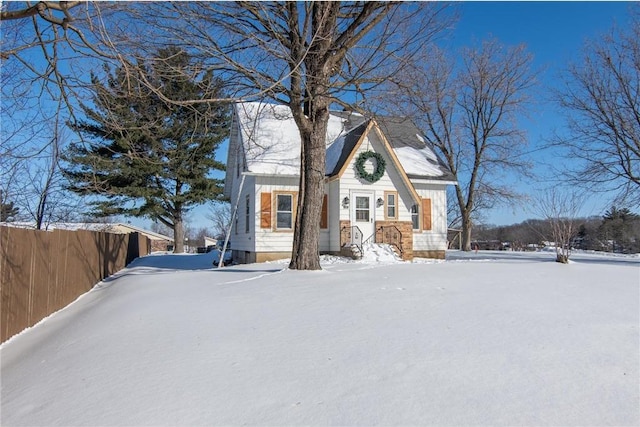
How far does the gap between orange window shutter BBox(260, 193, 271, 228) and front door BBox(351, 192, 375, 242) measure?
2.87 m

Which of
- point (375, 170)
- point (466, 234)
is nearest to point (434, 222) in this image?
point (375, 170)

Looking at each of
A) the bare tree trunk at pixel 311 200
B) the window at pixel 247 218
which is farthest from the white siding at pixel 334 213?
the bare tree trunk at pixel 311 200

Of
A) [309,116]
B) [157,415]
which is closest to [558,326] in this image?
[157,415]

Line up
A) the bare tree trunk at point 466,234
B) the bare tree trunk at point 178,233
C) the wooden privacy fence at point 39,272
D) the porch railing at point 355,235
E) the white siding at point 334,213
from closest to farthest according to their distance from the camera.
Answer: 1. the wooden privacy fence at point 39,272
2. the porch railing at point 355,235
3. the white siding at point 334,213
4. the bare tree trunk at point 466,234
5. the bare tree trunk at point 178,233

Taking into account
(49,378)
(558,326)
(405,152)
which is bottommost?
(49,378)

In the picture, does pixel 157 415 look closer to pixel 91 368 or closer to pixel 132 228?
pixel 91 368

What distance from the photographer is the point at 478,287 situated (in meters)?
6.62

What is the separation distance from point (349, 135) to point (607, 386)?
1380cm

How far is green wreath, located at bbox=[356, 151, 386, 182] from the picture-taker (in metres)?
15.2

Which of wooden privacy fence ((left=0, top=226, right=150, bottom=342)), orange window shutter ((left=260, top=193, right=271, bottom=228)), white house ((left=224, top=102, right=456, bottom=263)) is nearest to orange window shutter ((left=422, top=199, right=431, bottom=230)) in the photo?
white house ((left=224, top=102, right=456, bottom=263))

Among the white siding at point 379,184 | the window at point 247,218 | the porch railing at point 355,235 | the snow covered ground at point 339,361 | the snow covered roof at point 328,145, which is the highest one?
the snow covered roof at point 328,145

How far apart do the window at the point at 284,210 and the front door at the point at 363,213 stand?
2.15m

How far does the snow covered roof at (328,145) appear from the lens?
599 inches

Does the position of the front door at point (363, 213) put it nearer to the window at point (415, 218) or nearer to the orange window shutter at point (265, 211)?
the window at point (415, 218)
